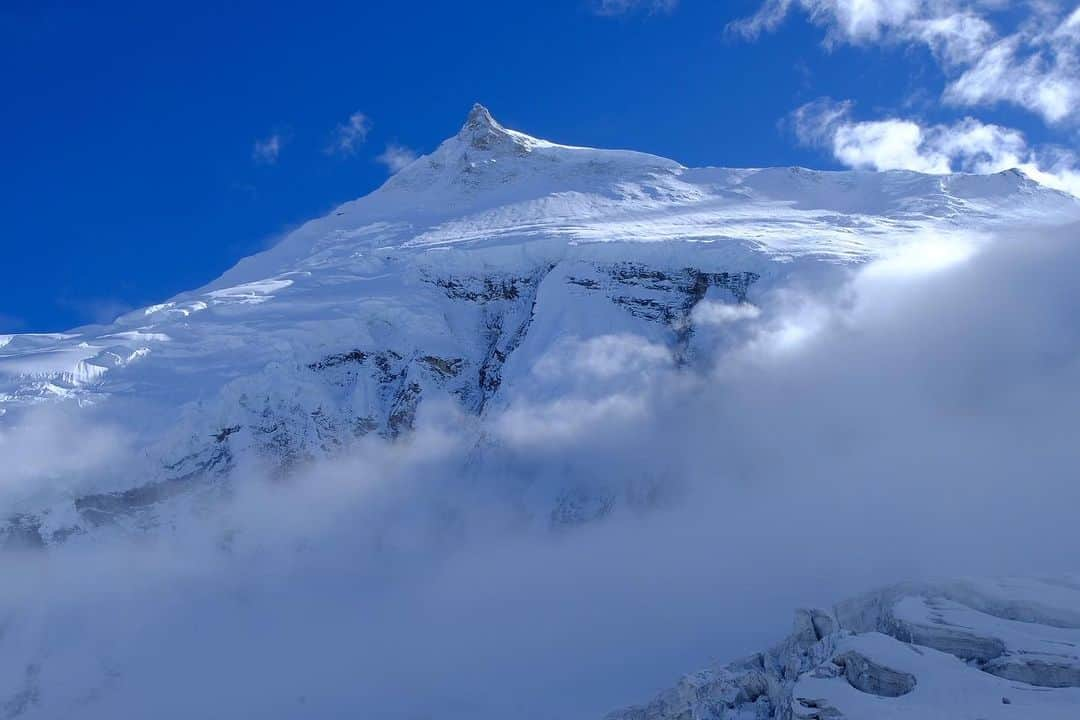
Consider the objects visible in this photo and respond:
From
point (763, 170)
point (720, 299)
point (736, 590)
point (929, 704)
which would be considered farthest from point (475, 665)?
point (763, 170)

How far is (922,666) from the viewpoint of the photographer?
4069cm

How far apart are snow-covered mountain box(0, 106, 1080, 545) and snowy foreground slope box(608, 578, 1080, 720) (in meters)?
78.6

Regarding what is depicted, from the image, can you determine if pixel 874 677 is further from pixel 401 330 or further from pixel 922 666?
pixel 401 330

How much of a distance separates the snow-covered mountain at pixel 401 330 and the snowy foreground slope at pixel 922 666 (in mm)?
78597

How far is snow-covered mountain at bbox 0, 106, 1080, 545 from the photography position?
420ft

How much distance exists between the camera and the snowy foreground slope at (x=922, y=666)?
38.1 m

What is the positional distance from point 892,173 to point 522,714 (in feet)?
444

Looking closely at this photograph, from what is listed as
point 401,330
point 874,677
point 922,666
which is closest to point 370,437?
point 401,330

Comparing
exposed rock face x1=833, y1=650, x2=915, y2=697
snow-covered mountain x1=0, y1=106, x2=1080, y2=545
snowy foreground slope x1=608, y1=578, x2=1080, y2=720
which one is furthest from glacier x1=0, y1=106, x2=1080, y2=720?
exposed rock face x1=833, y1=650, x2=915, y2=697

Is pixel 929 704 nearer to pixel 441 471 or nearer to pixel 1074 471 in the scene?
pixel 1074 471

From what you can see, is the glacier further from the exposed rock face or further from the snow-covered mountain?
the exposed rock face

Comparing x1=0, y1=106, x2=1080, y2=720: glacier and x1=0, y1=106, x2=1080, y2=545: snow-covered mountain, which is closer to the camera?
x1=0, y1=106, x2=1080, y2=720: glacier

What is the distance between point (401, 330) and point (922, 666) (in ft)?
370

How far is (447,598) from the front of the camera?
404 ft
